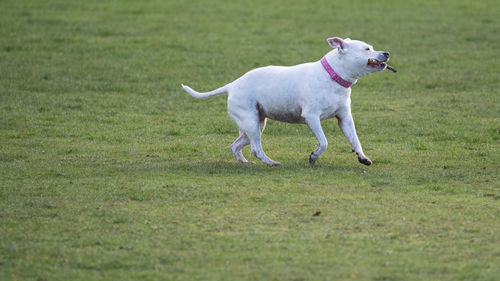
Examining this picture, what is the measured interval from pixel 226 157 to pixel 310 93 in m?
2.04

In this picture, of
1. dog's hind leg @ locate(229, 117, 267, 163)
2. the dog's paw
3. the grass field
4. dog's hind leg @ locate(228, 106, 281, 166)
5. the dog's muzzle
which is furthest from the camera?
dog's hind leg @ locate(229, 117, 267, 163)

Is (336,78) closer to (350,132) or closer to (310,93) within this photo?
(310,93)

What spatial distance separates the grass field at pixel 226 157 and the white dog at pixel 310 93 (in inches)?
21.9

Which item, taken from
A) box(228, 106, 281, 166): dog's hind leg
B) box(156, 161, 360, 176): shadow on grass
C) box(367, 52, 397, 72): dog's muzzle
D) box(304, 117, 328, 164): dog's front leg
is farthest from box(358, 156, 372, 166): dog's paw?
box(367, 52, 397, 72): dog's muzzle

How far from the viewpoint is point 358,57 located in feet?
39.4

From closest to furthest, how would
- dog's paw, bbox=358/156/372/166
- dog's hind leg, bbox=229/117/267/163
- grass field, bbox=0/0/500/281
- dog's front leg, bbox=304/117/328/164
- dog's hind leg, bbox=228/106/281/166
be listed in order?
grass field, bbox=0/0/500/281 < dog's front leg, bbox=304/117/328/164 < dog's paw, bbox=358/156/372/166 < dog's hind leg, bbox=228/106/281/166 < dog's hind leg, bbox=229/117/267/163

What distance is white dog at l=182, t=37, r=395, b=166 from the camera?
12.1m

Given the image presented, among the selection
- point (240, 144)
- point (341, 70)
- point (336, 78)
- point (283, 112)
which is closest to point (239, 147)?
point (240, 144)

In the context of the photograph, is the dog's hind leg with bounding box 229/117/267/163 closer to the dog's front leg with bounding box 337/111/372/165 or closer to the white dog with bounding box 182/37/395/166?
the white dog with bounding box 182/37/395/166

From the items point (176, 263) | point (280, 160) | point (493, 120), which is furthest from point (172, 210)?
point (493, 120)

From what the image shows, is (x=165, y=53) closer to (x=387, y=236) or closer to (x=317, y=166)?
(x=317, y=166)

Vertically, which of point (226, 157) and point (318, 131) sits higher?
point (318, 131)

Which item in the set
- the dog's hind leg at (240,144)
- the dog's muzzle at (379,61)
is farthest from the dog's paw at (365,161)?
the dog's hind leg at (240,144)

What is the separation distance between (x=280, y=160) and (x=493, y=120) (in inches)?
207
